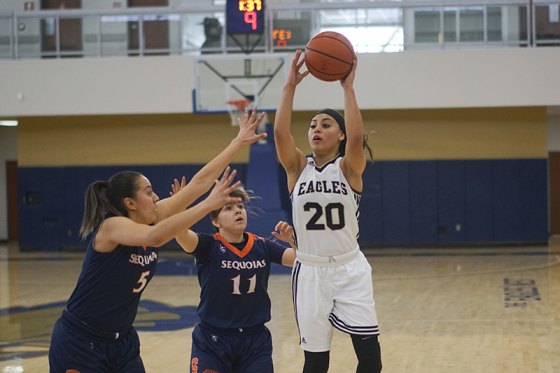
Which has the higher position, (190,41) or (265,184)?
(190,41)

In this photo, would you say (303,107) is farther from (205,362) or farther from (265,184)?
(205,362)

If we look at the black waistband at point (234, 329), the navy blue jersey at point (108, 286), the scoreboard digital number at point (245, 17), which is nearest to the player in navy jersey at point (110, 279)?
the navy blue jersey at point (108, 286)

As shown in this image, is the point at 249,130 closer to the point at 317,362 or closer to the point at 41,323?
the point at 317,362

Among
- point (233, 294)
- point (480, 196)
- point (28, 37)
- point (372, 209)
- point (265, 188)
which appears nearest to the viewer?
point (233, 294)

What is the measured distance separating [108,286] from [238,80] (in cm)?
1195

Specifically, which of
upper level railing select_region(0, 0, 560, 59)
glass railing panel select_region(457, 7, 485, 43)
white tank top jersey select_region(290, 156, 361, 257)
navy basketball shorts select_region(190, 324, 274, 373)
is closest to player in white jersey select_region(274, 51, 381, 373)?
white tank top jersey select_region(290, 156, 361, 257)

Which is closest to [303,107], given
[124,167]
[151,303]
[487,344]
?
[124,167]

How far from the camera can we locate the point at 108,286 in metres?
4.59

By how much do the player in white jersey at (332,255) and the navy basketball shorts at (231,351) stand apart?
25 cm

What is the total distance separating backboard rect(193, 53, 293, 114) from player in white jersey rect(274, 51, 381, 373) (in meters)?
10.7

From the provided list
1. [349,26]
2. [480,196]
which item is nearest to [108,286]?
[349,26]

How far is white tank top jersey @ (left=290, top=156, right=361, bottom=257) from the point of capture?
508 centimetres

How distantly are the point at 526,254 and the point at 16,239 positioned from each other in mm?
13551

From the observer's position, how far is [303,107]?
1833 centimetres
